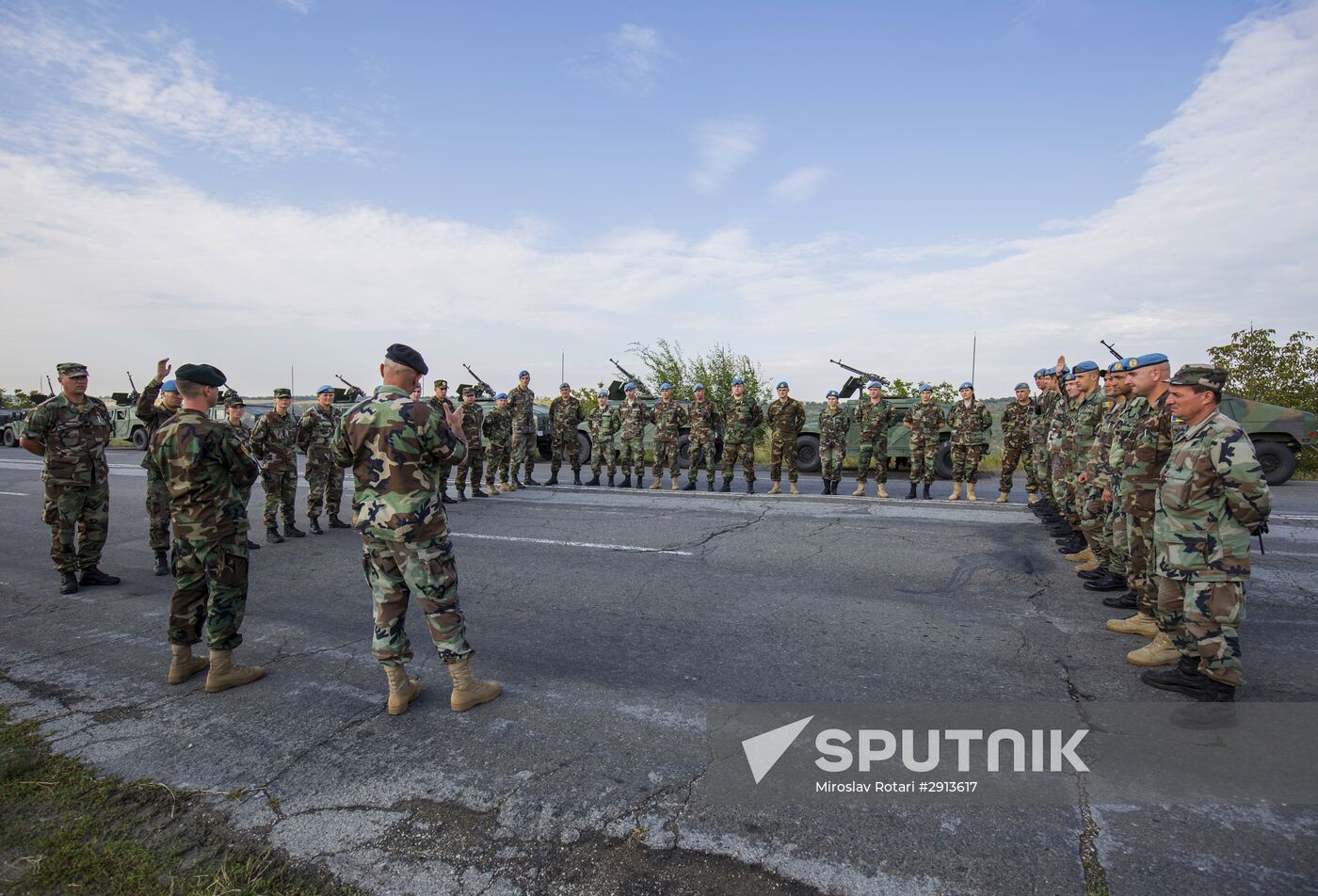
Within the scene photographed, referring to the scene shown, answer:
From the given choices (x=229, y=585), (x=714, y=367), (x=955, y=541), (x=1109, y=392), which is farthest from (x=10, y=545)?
(x=714, y=367)

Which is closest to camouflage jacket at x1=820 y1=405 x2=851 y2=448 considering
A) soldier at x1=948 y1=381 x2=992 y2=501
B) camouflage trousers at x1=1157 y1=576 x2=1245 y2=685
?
soldier at x1=948 y1=381 x2=992 y2=501

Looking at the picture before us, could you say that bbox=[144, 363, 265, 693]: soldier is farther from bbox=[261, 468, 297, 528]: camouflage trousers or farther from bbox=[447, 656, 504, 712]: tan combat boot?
bbox=[261, 468, 297, 528]: camouflage trousers

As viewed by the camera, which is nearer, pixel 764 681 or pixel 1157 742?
pixel 1157 742

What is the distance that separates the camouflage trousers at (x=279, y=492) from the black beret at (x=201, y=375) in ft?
13.2

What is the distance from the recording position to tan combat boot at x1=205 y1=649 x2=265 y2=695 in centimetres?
366

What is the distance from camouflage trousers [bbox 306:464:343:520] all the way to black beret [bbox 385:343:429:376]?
553 centimetres

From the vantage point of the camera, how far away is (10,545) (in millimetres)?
7609

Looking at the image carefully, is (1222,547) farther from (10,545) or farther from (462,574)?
(10,545)

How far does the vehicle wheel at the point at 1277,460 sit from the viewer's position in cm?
1203

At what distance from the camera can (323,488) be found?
8492mm

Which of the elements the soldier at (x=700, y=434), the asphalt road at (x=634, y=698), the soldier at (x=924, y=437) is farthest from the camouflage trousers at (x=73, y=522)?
the soldier at (x=924, y=437)

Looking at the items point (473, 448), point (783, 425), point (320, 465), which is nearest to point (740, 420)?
point (783, 425)

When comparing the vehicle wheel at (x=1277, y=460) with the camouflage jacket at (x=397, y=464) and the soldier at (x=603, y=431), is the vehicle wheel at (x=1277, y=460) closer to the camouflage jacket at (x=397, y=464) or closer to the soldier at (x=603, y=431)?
the soldier at (x=603, y=431)

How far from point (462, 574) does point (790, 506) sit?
488 centimetres
